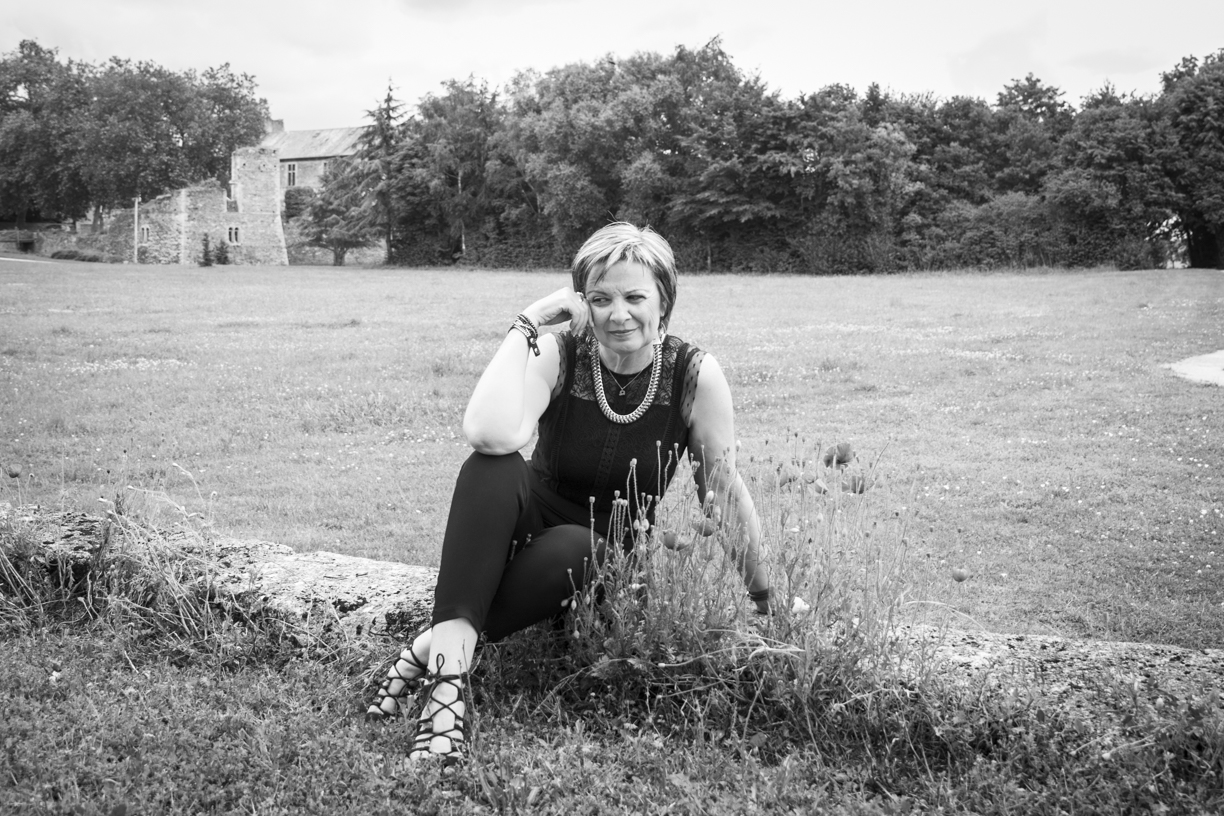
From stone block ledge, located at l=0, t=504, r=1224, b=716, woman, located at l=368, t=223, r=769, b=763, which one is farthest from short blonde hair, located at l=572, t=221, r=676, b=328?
stone block ledge, located at l=0, t=504, r=1224, b=716

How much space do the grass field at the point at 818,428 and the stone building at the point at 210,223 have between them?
94.0 ft

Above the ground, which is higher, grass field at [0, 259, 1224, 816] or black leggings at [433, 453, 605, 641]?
black leggings at [433, 453, 605, 641]

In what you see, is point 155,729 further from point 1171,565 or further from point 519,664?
point 1171,565

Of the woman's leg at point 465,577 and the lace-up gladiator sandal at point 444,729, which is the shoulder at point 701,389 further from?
the lace-up gladiator sandal at point 444,729

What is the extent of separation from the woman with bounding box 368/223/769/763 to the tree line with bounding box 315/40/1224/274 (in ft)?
97.0

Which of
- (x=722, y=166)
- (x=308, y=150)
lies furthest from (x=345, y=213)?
(x=308, y=150)

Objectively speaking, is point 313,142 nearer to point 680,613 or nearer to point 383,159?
point 383,159

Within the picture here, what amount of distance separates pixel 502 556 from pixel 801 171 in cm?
3321

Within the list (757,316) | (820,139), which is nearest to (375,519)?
(757,316)

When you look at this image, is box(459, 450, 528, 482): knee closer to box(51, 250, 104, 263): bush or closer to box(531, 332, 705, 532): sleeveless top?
box(531, 332, 705, 532): sleeveless top

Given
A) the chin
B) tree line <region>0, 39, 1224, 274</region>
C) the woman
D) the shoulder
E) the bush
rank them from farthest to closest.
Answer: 1. the bush
2. tree line <region>0, 39, 1224, 274</region>
3. the shoulder
4. the chin
5. the woman

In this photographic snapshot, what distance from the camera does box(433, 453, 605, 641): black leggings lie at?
260 cm

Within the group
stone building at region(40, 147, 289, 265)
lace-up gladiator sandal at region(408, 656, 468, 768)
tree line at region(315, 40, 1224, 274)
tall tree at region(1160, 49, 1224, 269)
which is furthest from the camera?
stone building at region(40, 147, 289, 265)

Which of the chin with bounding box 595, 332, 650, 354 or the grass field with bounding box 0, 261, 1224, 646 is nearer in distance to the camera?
the chin with bounding box 595, 332, 650, 354
